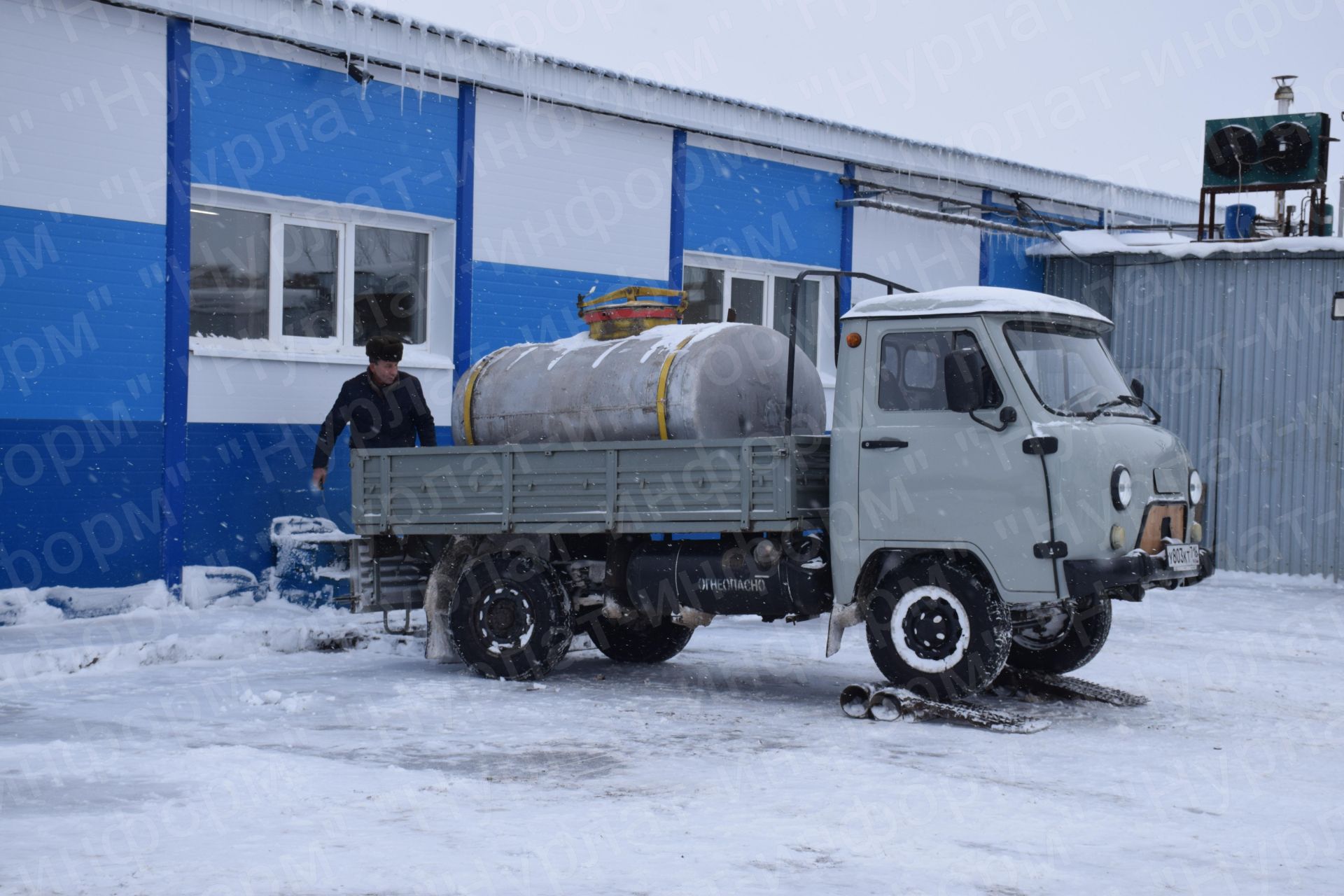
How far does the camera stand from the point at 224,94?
1114cm

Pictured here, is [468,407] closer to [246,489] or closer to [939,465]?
[246,489]

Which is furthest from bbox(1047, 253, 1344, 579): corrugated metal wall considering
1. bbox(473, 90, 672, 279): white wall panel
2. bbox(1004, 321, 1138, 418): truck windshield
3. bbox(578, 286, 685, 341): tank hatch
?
bbox(578, 286, 685, 341): tank hatch

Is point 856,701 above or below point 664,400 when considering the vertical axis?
below

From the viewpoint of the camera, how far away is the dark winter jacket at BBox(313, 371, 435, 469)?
10398 millimetres

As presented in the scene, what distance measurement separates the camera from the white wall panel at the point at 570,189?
1303 cm

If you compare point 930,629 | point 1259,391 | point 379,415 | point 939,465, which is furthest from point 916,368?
point 1259,391

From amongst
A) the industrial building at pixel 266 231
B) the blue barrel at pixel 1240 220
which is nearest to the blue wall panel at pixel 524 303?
the industrial building at pixel 266 231

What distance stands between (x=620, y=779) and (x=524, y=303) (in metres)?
7.57

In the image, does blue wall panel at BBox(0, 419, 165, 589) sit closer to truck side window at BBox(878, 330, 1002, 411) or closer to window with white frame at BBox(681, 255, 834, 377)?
truck side window at BBox(878, 330, 1002, 411)

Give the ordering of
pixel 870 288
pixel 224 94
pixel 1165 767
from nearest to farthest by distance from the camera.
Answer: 1. pixel 1165 767
2. pixel 224 94
3. pixel 870 288

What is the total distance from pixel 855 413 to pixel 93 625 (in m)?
5.47

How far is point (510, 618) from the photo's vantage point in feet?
30.0

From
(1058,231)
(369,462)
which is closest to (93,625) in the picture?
(369,462)

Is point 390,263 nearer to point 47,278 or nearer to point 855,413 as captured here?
point 47,278
